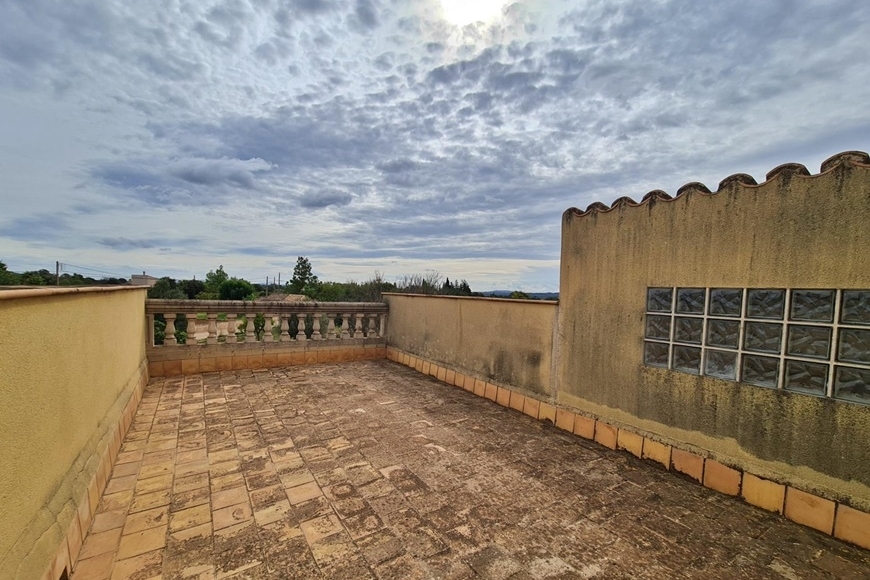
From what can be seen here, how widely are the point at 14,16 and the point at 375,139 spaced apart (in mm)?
6534

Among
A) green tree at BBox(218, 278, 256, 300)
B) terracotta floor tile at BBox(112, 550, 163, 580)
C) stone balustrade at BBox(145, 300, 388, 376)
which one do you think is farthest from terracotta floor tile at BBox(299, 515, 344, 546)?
green tree at BBox(218, 278, 256, 300)

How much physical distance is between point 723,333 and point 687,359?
12.3 inches

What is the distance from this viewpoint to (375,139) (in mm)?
9234

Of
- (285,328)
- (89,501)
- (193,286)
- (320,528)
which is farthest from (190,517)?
(193,286)

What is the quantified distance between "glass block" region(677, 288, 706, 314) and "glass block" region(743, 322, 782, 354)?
1.00ft

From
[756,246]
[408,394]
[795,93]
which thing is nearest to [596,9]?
[795,93]

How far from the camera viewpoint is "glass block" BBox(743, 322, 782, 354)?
7.32 ft

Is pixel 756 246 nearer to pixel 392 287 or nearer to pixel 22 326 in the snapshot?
pixel 22 326

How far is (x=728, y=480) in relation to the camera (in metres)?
2.40

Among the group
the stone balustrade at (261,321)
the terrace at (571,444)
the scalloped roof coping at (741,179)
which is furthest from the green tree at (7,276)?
the scalloped roof coping at (741,179)

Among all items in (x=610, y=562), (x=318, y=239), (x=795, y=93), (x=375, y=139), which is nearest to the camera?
(x=610, y=562)

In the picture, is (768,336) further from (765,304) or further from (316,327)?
(316,327)

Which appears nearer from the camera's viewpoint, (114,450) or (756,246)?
(756,246)

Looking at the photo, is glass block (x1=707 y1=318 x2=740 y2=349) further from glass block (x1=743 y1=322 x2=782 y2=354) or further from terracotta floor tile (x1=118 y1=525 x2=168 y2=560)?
terracotta floor tile (x1=118 y1=525 x2=168 y2=560)
